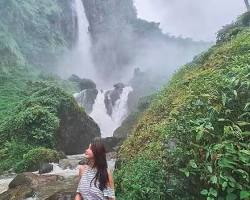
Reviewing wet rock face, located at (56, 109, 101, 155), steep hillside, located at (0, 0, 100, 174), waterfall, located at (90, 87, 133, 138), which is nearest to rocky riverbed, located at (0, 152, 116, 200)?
steep hillside, located at (0, 0, 100, 174)

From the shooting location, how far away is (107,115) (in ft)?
151

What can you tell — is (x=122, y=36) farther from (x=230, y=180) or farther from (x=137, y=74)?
(x=230, y=180)

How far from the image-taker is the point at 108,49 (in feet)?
247

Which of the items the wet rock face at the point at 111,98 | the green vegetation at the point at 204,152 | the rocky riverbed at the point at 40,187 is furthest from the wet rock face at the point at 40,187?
the wet rock face at the point at 111,98

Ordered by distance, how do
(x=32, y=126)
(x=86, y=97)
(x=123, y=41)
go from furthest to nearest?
(x=123, y=41)
(x=86, y=97)
(x=32, y=126)

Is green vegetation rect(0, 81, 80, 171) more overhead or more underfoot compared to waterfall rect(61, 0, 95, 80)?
more underfoot

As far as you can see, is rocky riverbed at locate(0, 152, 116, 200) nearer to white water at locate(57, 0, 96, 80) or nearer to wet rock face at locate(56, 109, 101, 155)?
wet rock face at locate(56, 109, 101, 155)

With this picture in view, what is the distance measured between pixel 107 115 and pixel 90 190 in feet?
132

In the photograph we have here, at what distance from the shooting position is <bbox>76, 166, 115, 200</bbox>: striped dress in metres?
5.71

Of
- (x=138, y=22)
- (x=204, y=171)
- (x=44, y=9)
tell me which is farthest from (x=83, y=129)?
(x=138, y=22)

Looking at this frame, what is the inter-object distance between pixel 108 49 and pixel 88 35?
20.8 ft

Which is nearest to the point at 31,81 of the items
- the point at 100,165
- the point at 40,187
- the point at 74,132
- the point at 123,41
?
the point at 74,132

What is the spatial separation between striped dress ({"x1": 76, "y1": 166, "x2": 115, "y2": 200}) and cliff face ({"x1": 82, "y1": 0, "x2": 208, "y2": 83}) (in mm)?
65540

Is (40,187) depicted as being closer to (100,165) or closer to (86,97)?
(100,165)
